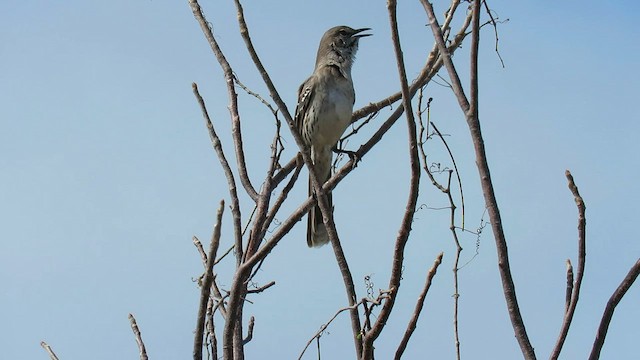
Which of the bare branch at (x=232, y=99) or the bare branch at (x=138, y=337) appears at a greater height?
the bare branch at (x=232, y=99)

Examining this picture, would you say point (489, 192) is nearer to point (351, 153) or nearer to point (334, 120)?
point (351, 153)

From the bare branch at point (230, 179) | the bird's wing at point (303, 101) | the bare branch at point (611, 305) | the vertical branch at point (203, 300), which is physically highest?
the bird's wing at point (303, 101)

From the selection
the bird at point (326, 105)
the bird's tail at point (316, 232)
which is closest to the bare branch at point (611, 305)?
the bird's tail at point (316, 232)

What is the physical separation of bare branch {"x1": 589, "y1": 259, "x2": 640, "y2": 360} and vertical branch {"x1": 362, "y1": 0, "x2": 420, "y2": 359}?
79 centimetres

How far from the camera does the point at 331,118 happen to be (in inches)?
295

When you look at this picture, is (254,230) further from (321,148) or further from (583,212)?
(321,148)

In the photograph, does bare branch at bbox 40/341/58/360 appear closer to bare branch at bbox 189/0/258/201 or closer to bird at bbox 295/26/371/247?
bare branch at bbox 189/0/258/201

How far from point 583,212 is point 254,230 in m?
1.60

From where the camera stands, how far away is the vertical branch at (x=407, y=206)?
3273 mm

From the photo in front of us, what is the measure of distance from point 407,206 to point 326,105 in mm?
4269

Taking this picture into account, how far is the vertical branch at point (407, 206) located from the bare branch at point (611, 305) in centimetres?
79

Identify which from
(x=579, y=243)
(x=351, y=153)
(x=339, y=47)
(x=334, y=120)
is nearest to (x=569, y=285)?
(x=579, y=243)

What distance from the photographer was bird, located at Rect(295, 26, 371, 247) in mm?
7526

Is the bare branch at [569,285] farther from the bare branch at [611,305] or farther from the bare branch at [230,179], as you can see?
the bare branch at [230,179]
